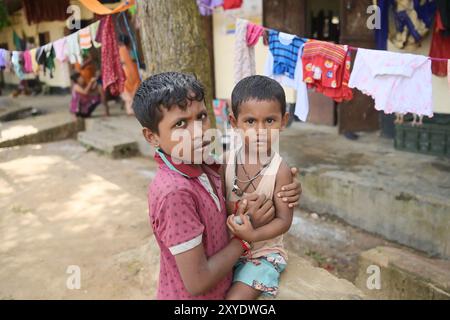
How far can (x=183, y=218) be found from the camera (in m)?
1.21

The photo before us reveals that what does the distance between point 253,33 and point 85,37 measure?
2.38 meters

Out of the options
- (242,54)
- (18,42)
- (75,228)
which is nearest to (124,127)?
(75,228)

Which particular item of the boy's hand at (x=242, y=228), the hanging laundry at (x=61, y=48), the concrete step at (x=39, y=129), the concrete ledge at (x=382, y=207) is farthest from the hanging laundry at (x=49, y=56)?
the boy's hand at (x=242, y=228)

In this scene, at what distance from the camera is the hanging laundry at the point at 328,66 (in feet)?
11.7

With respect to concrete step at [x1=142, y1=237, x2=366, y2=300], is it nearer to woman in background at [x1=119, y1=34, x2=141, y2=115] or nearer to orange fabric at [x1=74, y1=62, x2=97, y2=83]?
woman in background at [x1=119, y1=34, x2=141, y2=115]

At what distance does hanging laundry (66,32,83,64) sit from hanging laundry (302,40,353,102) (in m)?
3.32

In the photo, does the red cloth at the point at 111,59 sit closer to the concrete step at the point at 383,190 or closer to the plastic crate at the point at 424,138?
the concrete step at the point at 383,190

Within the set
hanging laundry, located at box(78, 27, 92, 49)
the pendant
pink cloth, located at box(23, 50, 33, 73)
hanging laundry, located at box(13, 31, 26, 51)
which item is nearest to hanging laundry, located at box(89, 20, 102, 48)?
hanging laundry, located at box(78, 27, 92, 49)

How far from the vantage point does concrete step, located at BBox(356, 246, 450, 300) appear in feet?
9.43

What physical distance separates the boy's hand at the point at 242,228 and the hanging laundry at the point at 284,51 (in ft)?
9.42

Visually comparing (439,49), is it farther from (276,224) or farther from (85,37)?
(85,37)

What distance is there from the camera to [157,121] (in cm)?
128
